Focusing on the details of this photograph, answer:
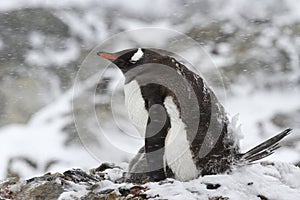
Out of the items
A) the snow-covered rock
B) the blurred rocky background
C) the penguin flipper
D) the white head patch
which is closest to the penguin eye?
the white head patch

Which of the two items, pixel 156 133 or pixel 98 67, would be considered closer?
pixel 156 133

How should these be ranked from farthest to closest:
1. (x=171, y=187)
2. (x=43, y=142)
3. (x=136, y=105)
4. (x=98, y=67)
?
(x=43, y=142) < (x=98, y=67) < (x=136, y=105) < (x=171, y=187)

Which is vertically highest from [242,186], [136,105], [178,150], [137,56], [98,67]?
[98,67]

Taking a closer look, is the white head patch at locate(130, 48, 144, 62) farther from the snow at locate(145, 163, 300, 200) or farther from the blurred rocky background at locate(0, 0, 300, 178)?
the blurred rocky background at locate(0, 0, 300, 178)

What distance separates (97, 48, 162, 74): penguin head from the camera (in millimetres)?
1858

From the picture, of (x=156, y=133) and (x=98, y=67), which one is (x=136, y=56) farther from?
(x=98, y=67)

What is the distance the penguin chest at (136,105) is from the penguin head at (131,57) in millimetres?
70

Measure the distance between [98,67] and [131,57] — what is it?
2483 millimetres

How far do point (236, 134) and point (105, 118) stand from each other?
6.20 ft

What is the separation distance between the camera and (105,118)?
3664 mm

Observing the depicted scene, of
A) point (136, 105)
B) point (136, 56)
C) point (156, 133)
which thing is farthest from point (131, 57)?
point (156, 133)

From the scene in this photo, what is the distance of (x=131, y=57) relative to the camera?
1875mm

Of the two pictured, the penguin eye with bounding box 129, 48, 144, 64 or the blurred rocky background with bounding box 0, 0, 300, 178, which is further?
the blurred rocky background with bounding box 0, 0, 300, 178

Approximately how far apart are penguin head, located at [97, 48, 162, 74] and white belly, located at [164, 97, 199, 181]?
0.56ft
